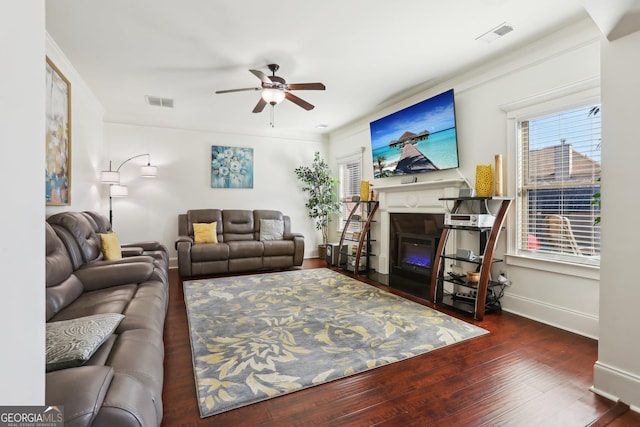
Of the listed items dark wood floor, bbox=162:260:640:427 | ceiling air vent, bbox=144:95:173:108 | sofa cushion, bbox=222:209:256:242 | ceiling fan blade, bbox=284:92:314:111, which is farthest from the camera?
sofa cushion, bbox=222:209:256:242

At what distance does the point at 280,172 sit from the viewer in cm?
645

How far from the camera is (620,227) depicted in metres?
1.79

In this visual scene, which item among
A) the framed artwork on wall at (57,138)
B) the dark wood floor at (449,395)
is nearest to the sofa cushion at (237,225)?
the framed artwork on wall at (57,138)

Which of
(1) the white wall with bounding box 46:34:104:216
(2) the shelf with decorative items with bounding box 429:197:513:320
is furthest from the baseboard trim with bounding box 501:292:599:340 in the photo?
(1) the white wall with bounding box 46:34:104:216

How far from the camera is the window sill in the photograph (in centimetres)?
262

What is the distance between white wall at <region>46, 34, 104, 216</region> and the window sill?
4.72 meters

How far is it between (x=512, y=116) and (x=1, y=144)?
382cm

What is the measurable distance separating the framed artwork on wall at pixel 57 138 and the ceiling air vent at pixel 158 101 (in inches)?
48.8

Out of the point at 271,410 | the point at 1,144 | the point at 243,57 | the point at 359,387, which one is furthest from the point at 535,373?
the point at 243,57

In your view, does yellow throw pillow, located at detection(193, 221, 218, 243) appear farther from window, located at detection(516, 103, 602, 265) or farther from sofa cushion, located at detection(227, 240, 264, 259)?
window, located at detection(516, 103, 602, 265)

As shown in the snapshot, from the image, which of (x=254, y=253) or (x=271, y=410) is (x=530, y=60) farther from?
(x=254, y=253)

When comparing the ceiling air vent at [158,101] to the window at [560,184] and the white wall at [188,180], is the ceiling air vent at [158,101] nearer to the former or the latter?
the white wall at [188,180]

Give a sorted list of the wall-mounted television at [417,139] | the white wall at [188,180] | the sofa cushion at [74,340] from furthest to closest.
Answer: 1. the white wall at [188,180]
2. the wall-mounted television at [417,139]
3. the sofa cushion at [74,340]

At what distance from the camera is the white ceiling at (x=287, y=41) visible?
8.14 feet
